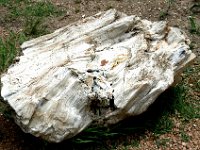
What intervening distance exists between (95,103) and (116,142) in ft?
2.01

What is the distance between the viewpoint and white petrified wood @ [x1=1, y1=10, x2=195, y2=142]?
5.32 meters

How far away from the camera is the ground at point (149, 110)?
582 cm

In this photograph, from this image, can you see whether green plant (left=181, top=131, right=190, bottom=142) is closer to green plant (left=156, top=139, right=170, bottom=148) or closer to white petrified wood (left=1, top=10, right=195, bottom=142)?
green plant (left=156, top=139, right=170, bottom=148)

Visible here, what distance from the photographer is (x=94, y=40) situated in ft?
20.1

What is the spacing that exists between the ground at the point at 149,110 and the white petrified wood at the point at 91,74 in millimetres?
315

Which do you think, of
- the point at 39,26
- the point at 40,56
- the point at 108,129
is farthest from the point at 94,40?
the point at 39,26

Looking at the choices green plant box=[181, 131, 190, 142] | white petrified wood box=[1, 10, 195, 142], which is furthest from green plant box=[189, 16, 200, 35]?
green plant box=[181, 131, 190, 142]

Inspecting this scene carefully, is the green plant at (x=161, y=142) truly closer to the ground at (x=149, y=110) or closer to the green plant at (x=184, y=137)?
the ground at (x=149, y=110)

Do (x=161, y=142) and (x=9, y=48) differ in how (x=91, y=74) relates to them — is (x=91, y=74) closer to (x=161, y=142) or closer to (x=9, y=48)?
(x=161, y=142)

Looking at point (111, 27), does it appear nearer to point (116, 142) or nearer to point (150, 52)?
point (150, 52)

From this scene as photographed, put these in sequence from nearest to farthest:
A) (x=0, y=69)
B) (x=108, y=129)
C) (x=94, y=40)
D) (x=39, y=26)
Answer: (x=108, y=129) → (x=94, y=40) → (x=0, y=69) → (x=39, y=26)

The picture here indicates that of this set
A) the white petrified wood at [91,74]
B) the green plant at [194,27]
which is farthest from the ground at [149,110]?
the white petrified wood at [91,74]

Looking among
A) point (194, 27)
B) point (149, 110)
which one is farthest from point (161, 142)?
point (194, 27)

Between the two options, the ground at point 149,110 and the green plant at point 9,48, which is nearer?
the ground at point 149,110
